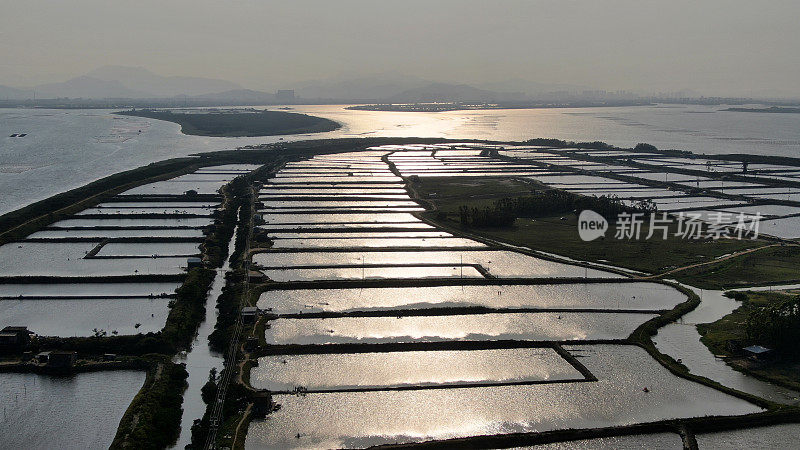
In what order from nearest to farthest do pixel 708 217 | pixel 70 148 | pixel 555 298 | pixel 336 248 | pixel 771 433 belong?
1. pixel 771 433
2. pixel 555 298
3. pixel 336 248
4. pixel 708 217
5. pixel 70 148

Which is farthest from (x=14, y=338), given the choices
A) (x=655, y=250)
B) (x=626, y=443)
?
(x=655, y=250)

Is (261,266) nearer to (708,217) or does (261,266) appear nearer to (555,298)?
(555,298)

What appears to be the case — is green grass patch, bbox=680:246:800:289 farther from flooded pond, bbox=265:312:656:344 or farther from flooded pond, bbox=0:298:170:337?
flooded pond, bbox=0:298:170:337

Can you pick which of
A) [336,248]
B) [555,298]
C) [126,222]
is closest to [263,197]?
[126,222]

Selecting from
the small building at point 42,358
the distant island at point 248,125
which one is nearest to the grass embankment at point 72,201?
the small building at point 42,358

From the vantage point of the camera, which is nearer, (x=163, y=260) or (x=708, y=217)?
(x=163, y=260)

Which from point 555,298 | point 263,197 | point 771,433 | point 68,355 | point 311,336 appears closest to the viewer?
point 771,433
